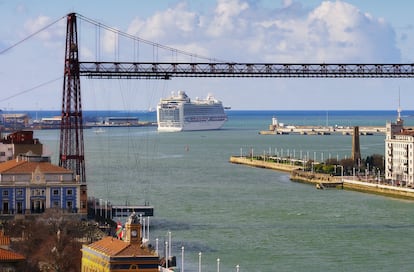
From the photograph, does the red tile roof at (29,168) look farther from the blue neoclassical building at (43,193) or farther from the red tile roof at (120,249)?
the red tile roof at (120,249)

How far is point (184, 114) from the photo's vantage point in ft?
487

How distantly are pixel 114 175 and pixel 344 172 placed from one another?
11201mm

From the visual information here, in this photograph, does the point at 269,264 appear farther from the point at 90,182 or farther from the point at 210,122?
the point at 210,122

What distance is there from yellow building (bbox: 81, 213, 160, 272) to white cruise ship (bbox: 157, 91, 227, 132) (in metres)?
118

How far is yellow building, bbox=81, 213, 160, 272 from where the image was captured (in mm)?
28109

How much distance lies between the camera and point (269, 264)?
33219mm

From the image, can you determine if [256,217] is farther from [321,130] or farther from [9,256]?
[321,130]

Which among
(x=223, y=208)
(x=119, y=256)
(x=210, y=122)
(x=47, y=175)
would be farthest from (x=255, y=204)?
(x=210, y=122)

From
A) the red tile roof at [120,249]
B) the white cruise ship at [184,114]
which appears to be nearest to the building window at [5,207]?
the red tile roof at [120,249]

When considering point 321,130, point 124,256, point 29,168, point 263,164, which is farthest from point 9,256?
point 321,130

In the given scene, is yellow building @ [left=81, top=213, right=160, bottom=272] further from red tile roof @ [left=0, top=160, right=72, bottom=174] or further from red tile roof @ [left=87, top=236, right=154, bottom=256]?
red tile roof @ [left=0, top=160, right=72, bottom=174]

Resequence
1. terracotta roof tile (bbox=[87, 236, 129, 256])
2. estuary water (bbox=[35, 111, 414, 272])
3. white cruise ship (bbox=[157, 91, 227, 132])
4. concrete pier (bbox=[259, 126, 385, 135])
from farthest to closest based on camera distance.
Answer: white cruise ship (bbox=[157, 91, 227, 132]) → concrete pier (bbox=[259, 126, 385, 135]) → estuary water (bbox=[35, 111, 414, 272]) → terracotta roof tile (bbox=[87, 236, 129, 256])

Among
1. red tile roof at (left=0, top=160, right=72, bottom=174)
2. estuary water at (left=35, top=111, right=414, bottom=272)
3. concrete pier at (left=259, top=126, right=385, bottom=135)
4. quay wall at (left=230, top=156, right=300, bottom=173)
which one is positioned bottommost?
estuary water at (left=35, top=111, right=414, bottom=272)

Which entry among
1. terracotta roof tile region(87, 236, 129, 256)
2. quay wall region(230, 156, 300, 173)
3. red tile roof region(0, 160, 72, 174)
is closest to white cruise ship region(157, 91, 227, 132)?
quay wall region(230, 156, 300, 173)
